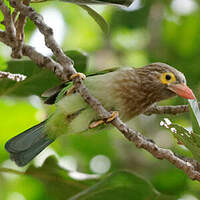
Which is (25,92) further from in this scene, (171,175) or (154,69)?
(171,175)

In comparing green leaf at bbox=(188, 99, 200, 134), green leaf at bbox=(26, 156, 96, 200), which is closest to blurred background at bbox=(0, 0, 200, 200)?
green leaf at bbox=(26, 156, 96, 200)

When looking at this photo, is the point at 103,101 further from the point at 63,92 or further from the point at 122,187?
the point at 122,187

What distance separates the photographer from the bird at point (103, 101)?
8.87 feet

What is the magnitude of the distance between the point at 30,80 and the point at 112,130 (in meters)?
2.43

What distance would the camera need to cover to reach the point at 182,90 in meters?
2.75

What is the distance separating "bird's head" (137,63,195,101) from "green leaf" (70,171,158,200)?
541 millimetres

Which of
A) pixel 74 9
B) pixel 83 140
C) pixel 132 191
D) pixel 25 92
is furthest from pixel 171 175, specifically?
pixel 74 9

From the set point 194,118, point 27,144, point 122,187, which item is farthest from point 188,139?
point 27,144

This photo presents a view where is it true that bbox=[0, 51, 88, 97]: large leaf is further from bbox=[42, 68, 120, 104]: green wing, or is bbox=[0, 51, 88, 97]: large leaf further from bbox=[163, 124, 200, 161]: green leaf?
bbox=[163, 124, 200, 161]: green leaf

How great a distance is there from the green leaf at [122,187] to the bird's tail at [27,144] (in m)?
0.44

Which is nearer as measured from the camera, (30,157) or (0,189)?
(30,157)

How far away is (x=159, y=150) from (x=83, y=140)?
2.21 metres

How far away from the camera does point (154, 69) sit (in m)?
3.06

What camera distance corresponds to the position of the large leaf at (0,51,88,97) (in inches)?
110
